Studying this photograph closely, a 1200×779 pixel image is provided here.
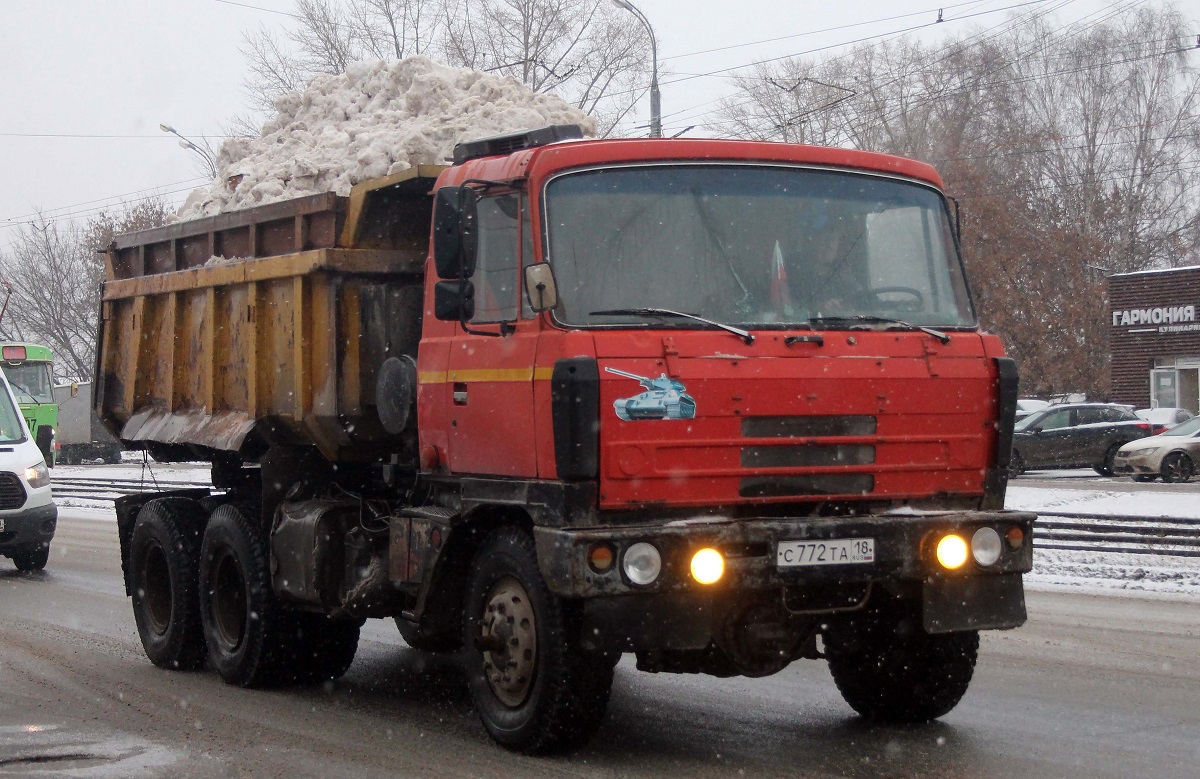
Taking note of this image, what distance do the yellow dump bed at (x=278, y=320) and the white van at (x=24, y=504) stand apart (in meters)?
5.82

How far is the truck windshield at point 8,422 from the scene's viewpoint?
1563 cm

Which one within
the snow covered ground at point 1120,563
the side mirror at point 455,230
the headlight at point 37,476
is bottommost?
the snow covered ground at point 1120,563

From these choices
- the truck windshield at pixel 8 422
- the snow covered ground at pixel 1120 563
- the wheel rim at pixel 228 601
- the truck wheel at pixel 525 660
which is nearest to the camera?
the truck wheel at pixel 525 660

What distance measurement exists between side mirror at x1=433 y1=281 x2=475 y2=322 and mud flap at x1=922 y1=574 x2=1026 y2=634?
7.36 ft

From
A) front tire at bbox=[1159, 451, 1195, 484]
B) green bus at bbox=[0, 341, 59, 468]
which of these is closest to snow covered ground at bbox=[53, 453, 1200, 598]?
front tire at bbox=[1159, 451, 1195, 484]

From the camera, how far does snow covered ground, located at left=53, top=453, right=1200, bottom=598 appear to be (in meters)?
12.8

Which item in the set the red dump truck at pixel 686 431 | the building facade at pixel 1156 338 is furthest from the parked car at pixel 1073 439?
the red dump truck at pixel 686 431

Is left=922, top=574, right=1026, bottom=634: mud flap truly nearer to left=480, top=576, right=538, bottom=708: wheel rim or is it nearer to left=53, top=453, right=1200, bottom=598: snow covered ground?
left=480, top=576, right=538, bottom=708: wheel rim

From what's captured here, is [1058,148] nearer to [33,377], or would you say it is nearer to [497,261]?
[33,377]

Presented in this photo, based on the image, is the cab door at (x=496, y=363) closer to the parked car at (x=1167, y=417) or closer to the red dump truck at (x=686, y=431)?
the red dump truck at (x=686, y=431)

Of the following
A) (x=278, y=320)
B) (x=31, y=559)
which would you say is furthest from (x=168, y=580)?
(x=31, y=559)

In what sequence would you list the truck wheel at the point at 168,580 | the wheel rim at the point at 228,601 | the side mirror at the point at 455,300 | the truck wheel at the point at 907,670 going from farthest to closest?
the truck wheel at the point at 168,580 → the wheel rim at the point at 228,601 → the truck wheel at the point at 907,670 → the side mirror at the point at 455,300

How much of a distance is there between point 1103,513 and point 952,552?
12.5 meters

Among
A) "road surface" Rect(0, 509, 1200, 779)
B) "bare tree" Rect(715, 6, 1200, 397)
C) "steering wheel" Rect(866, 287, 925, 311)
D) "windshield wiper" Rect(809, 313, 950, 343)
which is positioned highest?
"bare tree" Rect(715, 6, 1200, 397)
